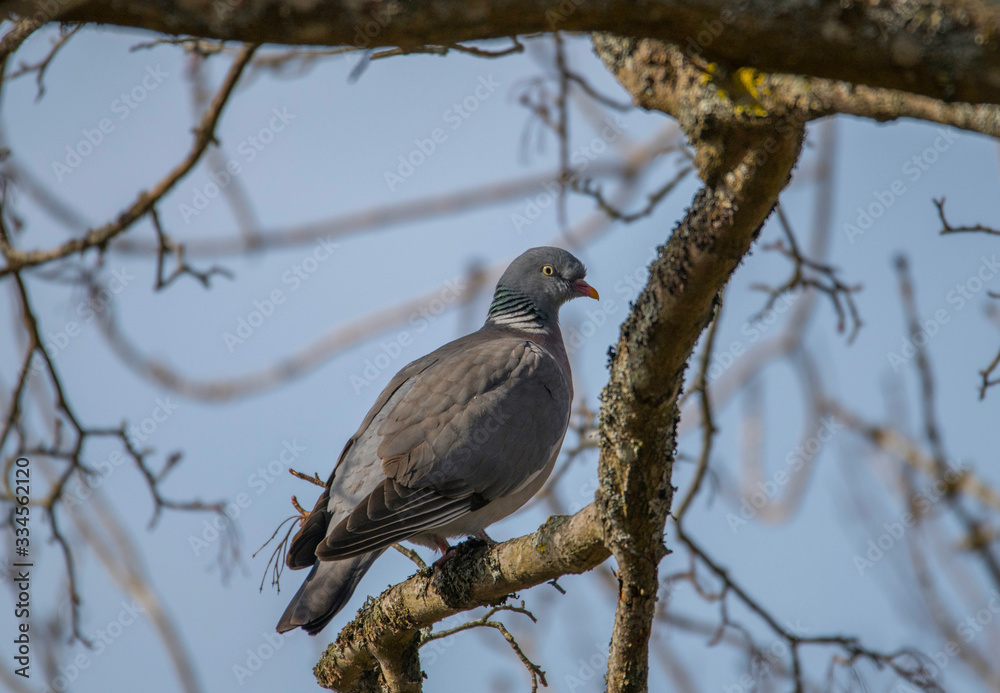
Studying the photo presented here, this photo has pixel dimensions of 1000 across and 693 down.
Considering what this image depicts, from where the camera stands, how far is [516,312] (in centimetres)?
514

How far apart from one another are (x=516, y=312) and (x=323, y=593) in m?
2.19

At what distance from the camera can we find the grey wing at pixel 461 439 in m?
3.71

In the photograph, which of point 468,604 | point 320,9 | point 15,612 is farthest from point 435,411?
point 320,9

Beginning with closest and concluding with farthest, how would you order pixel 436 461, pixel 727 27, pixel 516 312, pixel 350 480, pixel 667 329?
pixel 727 27 → pixel 667 329 → pixel 436 461 → pixel 350 480 → pixel 516 312

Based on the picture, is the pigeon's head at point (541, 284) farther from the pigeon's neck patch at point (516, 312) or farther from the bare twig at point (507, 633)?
the bare twig at point (507, 633)

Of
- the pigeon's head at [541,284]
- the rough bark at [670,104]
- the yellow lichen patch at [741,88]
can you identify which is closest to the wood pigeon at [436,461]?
the rough bark at [670,104]

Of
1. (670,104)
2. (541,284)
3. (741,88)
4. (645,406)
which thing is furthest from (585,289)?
(741,88)

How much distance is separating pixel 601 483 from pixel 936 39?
1459mm

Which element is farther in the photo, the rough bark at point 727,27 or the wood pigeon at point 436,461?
the wood pigeon at point 436,461

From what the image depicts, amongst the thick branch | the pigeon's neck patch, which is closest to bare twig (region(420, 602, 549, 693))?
the thick branch

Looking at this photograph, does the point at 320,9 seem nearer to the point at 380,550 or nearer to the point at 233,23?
the point at 233,23

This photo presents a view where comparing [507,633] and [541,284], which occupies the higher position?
[541,284]

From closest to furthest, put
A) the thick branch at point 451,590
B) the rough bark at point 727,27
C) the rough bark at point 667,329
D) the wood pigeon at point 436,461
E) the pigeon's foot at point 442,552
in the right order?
the rough bark at point 727,27
the rough bark at point 667,329
the thick branch at point 451,590
the pigeon's foot at point 442,552
the wood pigeon at point 436,461

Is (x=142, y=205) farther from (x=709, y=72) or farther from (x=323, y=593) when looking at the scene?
(x=709, y=72)
